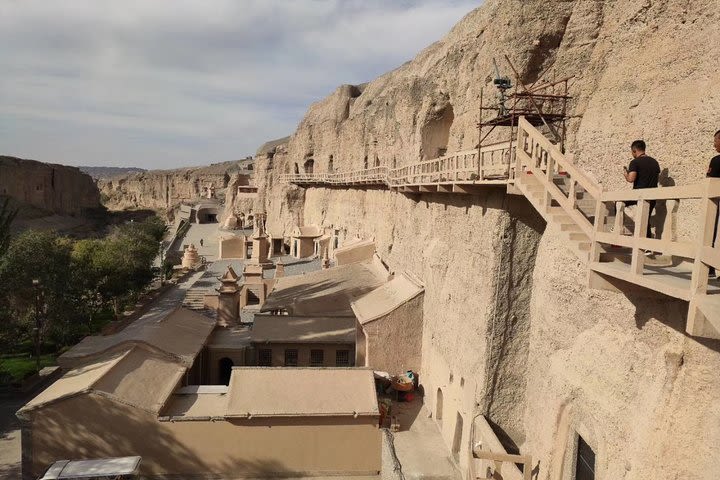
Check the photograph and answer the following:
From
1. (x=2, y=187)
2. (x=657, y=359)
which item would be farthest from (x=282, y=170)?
(x=657, y=359)

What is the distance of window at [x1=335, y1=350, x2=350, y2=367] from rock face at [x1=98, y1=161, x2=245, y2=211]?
6983 cm

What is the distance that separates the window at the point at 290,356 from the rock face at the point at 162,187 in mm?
69451

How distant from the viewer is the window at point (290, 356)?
1708cm

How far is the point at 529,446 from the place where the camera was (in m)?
8.79

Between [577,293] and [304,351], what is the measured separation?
11150 millimetres

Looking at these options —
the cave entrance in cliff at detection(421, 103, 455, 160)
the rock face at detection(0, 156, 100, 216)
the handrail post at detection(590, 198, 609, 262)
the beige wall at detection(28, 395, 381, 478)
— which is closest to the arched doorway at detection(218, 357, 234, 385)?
the beige wall at detection(28, 395, 381, 478)

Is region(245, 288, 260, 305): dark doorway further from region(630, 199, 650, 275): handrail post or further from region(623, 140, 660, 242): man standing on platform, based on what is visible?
region(630, 199, 650, 275): handrail post

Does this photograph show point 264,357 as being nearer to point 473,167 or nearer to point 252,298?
point 473,167

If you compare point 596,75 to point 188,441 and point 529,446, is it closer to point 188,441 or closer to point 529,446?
point 529,446

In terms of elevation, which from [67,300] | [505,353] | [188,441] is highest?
[505,353]

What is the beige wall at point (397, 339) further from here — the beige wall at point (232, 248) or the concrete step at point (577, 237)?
the beige wall at point (232, 248)

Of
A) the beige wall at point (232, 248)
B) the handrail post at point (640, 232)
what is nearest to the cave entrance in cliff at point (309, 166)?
the beige wall at point (232, 248)

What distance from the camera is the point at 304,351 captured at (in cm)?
1705

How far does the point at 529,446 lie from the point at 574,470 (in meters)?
1.62
